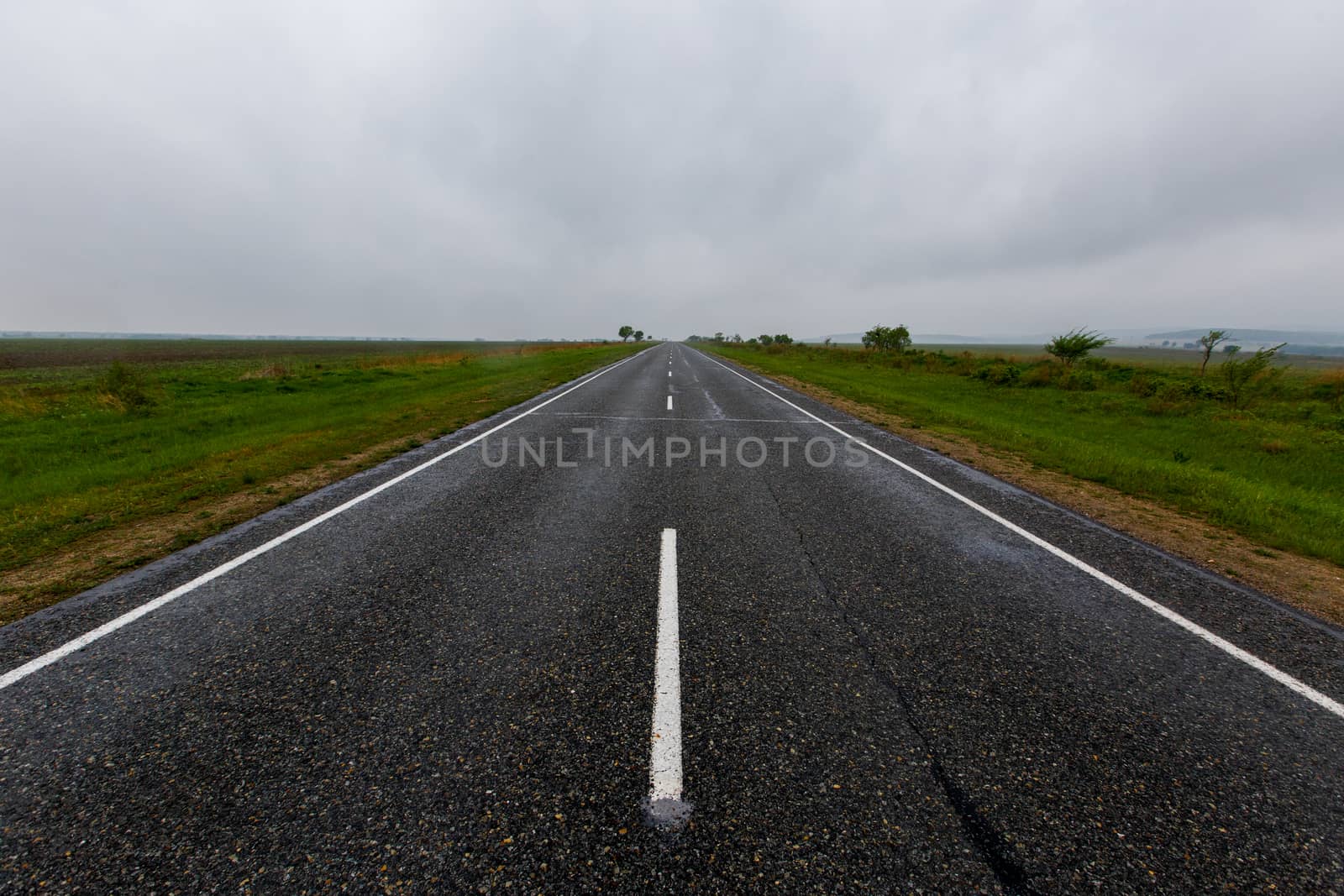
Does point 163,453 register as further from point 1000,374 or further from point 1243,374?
point 1000,374

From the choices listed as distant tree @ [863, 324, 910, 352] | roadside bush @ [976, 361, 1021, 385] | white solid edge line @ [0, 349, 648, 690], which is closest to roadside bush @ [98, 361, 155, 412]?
white solid edge line @ [0, 349, 648, 690]

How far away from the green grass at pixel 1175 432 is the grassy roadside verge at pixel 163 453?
1213cm

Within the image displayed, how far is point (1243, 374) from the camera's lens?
1691 cm

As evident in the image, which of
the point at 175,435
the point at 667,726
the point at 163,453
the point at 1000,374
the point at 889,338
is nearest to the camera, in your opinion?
the point at 667,726

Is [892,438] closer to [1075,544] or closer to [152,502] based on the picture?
[1075,544]

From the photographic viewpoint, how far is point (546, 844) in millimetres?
2039

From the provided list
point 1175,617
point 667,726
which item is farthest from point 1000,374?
point 667,726

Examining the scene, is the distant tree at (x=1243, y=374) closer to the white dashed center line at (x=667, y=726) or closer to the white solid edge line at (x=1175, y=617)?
the white solid edge line at (x=1175, y=617)

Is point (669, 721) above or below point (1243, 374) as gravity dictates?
below

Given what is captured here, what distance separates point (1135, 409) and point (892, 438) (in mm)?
11682

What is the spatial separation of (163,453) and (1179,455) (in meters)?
19.2

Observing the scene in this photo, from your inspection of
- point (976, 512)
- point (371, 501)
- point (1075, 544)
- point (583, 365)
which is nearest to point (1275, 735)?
point (1075, 544)

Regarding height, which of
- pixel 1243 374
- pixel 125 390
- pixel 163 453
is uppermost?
pixel 1243 374

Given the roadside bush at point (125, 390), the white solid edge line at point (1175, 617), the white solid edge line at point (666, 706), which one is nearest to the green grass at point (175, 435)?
the roadside bush at point (125, 390)
